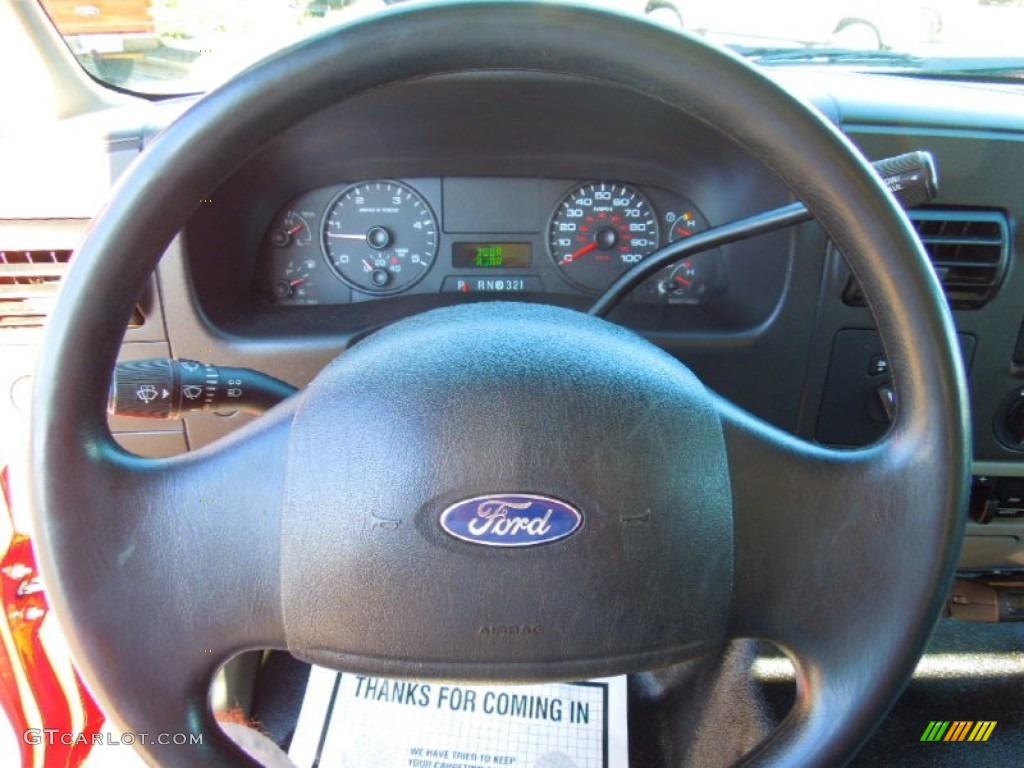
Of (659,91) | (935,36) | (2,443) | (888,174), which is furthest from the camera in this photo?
(935,36)

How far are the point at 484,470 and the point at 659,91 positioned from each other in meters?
0.30

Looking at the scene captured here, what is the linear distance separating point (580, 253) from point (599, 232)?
5 cm

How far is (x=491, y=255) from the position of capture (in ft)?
5.14

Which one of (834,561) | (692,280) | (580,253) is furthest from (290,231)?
(834,561)

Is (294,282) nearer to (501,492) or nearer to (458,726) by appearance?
(458,726)

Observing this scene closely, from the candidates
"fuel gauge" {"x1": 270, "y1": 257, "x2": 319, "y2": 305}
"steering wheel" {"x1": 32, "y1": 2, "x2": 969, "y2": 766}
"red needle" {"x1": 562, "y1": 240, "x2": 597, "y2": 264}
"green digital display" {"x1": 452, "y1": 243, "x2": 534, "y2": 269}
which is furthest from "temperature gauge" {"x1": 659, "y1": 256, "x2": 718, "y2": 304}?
"steering wheel" {"x1": 32, "y1": 2, "x2": 969, "y2": 766}

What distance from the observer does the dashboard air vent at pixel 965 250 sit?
4.36 ft

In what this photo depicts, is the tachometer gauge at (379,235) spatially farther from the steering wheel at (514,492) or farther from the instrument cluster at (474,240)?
the steering wheel at (514,492)

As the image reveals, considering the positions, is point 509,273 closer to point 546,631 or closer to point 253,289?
point 253,289

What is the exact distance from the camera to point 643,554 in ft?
2.26

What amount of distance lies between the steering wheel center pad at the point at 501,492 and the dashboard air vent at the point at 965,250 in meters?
0.79

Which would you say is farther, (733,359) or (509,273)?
(509,273)

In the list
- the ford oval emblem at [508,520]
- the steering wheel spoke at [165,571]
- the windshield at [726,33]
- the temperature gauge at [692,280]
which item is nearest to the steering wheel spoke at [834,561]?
the ford oval emblem at [508,520]

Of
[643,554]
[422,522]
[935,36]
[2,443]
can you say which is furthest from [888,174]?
[2,443]
